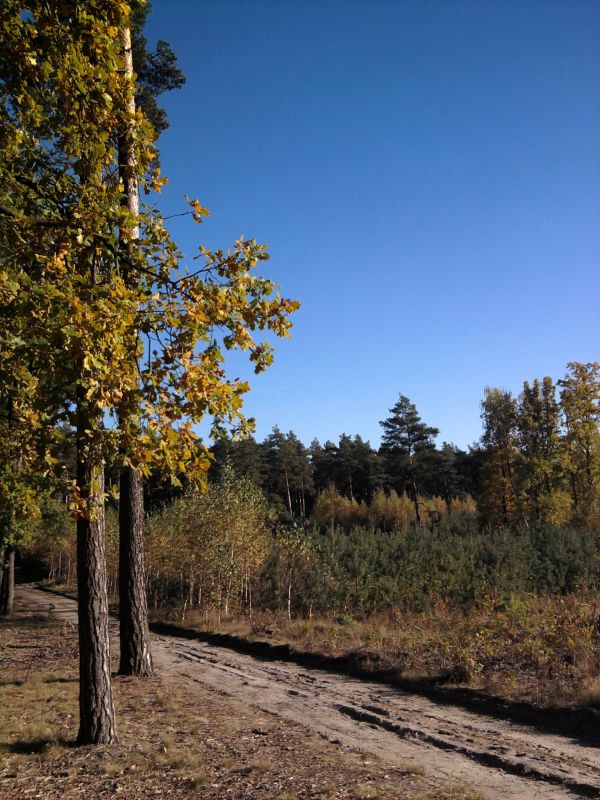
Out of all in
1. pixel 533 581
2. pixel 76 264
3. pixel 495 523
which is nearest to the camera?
pixel 76 264

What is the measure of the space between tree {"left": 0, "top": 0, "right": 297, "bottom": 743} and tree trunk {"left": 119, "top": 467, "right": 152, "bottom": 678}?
533cm

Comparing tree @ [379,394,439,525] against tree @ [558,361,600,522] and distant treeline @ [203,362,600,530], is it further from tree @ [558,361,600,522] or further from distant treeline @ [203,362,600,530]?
tree @ [558,361,600,522]

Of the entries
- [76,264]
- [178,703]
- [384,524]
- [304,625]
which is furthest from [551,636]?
[384,524]

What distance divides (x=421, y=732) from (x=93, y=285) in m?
7.04

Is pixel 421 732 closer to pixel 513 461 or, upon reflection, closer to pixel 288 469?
pixel 513 461

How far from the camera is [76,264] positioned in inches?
205

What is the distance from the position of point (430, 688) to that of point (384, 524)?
4959cm

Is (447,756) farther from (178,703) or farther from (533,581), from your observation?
(533,581)

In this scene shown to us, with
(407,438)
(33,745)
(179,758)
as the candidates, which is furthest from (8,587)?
(407,438)

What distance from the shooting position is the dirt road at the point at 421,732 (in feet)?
19.9

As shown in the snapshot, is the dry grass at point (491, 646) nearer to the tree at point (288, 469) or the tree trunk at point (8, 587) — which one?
the tree trunk at point (8, 587)

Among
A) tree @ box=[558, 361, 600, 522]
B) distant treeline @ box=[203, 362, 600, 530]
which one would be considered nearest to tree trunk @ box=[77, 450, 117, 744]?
distant treeline @ box=[203, 362, 600, 530]

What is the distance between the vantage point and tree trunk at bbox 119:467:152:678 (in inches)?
435

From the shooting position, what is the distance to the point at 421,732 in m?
7.78
